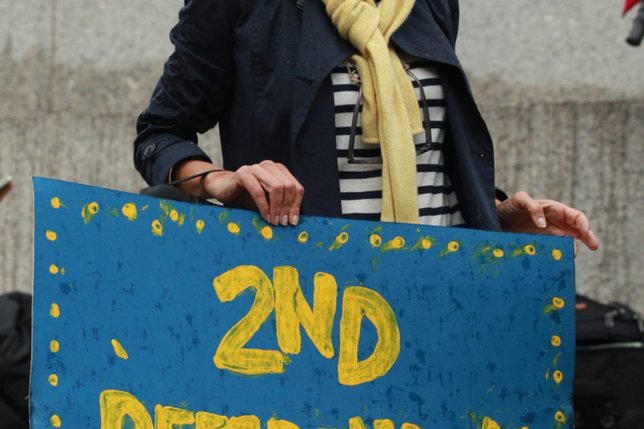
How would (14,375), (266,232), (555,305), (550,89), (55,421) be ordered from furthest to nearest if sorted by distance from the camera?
1. (550,89)
2. (14,375)
3. (555,305)
4. (266,232)
5. (55,421)

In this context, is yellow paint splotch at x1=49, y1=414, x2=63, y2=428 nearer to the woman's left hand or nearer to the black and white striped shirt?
the black and white striped shirt

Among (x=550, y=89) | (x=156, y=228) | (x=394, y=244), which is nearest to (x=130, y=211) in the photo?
(x=156, y=228)

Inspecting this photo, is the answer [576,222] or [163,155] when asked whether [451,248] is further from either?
[163,155]

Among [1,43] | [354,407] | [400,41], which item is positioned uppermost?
[1,43]

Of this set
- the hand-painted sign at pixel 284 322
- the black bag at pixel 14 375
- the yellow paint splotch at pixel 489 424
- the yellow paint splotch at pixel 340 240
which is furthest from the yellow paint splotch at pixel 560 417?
the black bag at pixel 14 375

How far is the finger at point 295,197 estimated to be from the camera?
245 cm

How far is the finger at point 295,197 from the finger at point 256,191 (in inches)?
1.6

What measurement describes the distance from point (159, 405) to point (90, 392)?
114 mm

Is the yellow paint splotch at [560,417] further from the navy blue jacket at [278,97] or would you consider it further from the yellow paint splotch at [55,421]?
the yellow paint splotch at [55,421]

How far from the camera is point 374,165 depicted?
265cm

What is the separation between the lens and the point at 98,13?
593cm

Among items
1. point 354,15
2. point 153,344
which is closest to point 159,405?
point 153,344

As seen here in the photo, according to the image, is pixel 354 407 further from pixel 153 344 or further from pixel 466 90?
pixel 466 90

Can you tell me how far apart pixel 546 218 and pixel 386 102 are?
44 cm
